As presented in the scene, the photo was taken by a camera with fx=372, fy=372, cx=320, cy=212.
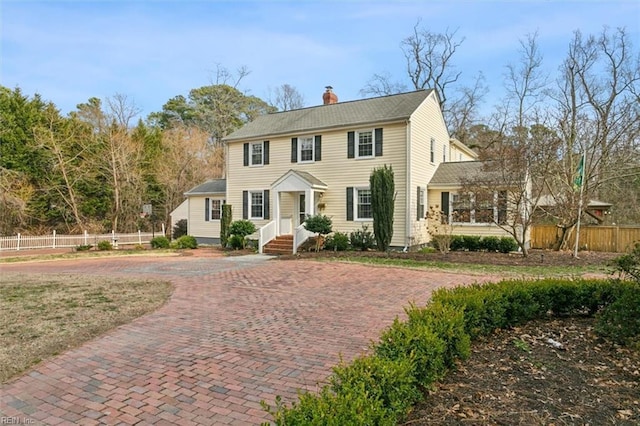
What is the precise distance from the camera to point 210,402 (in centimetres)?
325

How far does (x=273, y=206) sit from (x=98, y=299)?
34.8 feet

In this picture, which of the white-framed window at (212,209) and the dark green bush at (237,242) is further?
the white-framed window at (212,209)

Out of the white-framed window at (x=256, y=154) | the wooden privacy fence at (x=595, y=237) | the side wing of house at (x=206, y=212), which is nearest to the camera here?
the wooden privacy fence at (x=595, y=237)

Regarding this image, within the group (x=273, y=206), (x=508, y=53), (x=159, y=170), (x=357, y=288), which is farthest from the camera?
(x=159, y=170)

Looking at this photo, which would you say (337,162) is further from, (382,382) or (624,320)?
(382,382)

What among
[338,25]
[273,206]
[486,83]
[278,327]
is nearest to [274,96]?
[486,83]

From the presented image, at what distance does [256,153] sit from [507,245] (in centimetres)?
1242

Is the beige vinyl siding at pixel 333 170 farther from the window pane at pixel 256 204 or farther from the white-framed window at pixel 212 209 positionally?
the white-framed window at pixel 212 209

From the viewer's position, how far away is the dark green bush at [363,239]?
51.5 ft

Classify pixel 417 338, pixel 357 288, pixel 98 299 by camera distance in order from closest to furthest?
pixel 417 338, pixel 98 299, pixel 357 288

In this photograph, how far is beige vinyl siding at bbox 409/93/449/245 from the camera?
51.9ft

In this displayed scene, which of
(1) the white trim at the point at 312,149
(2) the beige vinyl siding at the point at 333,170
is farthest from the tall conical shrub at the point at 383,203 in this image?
(1) the white trim at the point at 312,149

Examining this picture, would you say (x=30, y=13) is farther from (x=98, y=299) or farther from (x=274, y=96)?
(x=274, y=96)

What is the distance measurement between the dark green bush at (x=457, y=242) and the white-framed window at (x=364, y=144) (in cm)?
505
